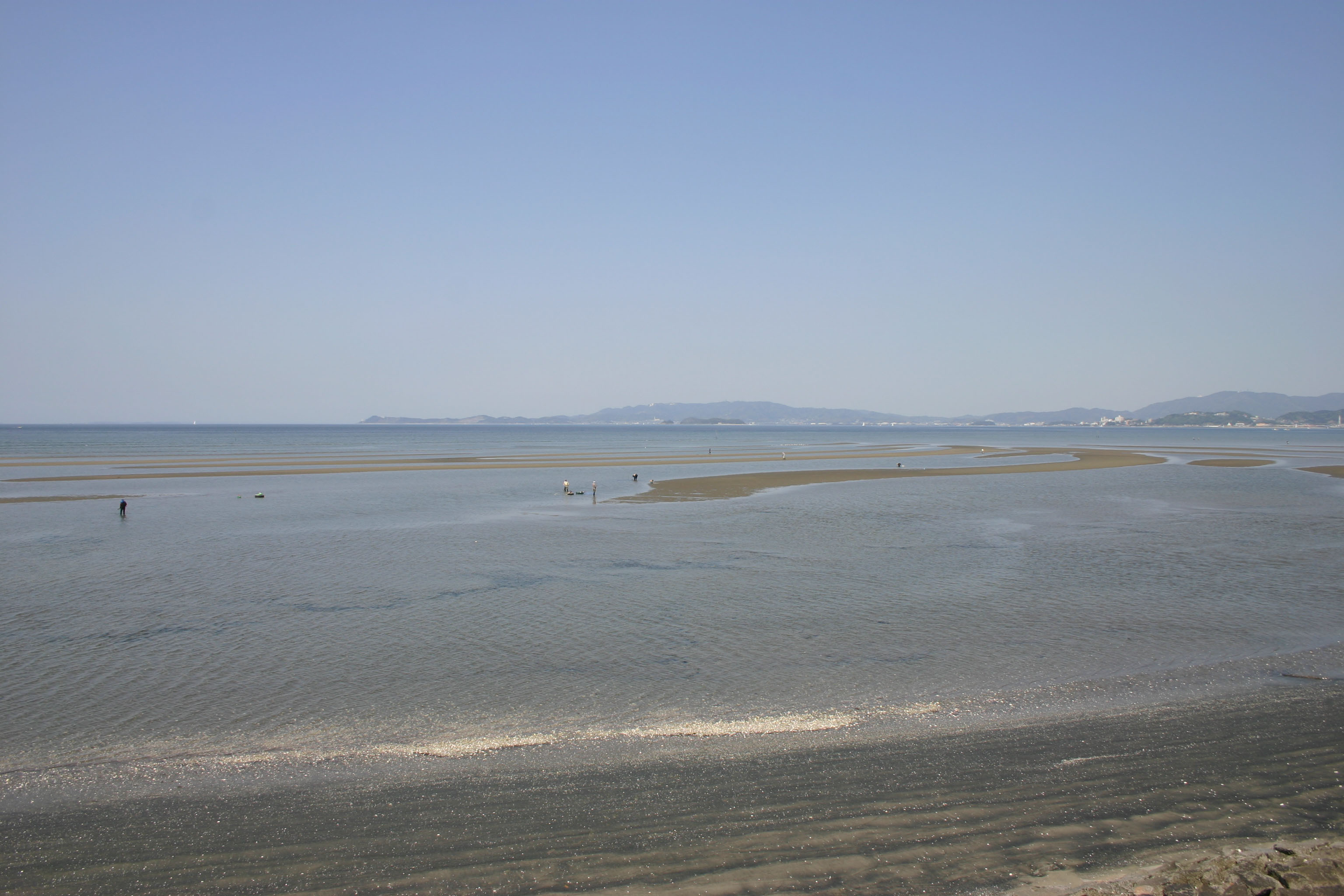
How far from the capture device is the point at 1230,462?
74812 millimetres

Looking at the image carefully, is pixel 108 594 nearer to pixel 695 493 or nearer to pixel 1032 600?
pixel 1032 600

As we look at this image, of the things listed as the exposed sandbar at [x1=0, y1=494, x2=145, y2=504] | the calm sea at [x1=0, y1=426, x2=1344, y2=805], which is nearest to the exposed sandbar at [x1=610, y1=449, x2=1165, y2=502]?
the calm sea at [x1=0, y1=426, x2=1344, y2=805]

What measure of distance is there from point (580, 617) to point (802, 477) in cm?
4260

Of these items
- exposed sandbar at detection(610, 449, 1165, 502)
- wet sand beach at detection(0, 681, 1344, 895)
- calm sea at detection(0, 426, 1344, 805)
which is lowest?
exposed sandbar at detection(610, 449, 1165, 502)

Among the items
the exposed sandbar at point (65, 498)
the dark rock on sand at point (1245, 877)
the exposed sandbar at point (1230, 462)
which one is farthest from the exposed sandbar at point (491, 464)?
the dark rock on sand at point (1245, 877)

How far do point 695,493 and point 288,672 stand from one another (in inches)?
1278

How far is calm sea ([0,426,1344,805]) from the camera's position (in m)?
11.0

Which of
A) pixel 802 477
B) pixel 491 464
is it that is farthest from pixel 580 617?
pixel 491 464

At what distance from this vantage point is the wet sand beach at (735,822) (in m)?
6.66

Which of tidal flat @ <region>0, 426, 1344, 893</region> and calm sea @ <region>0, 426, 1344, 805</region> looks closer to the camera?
tidal flat @ <region>0, 426, 1344, 893</region>

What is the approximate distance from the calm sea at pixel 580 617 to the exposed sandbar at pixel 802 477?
597 centimetres

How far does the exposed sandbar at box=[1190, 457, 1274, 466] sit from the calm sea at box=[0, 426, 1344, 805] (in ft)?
128

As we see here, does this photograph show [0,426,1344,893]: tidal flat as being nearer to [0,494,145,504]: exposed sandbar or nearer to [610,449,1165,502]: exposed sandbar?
[610,449,1165,502]: exposed sandbar

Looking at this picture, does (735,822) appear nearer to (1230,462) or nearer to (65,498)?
(65,498)
